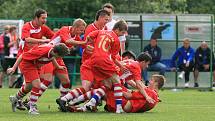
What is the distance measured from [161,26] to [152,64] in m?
2.11

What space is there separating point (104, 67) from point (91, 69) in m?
0.44

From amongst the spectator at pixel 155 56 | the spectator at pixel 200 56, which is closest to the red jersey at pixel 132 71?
the spectator at pixel 155 56

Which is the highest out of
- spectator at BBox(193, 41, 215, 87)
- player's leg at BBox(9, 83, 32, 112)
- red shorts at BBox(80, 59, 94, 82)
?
red shorts at BBox(80, 59, 94, 82)

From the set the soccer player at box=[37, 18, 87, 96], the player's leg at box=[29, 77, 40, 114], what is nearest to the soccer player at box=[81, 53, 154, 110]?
the soccer player at box=[37, 18, 87, 96]

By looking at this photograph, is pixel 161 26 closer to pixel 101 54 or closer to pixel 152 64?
pixel 152 64

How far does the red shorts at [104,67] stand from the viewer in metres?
14.3

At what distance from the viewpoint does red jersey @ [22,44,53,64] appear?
45.9ft

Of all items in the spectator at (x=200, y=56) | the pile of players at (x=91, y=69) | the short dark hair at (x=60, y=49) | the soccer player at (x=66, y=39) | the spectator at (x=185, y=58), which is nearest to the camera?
the short dark hair at (x=60, y=49)

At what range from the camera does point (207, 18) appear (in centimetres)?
2853

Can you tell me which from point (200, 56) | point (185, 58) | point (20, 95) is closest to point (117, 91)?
point (20, 95)

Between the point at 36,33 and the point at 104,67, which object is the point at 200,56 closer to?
the point at 36,33

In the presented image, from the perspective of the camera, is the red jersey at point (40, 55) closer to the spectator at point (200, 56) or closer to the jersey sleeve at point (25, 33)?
the jersey sleeve at point (25, 33)

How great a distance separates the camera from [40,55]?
14000 millimetres

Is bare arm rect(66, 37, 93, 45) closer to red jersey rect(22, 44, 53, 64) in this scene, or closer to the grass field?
red jersey rect(22, 44, 53, 64)
